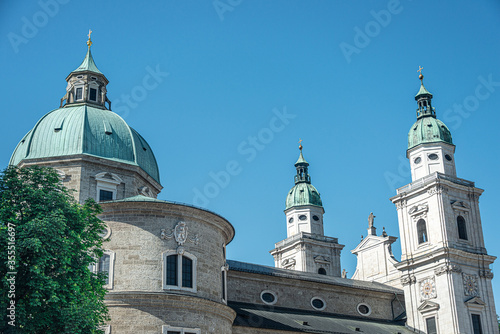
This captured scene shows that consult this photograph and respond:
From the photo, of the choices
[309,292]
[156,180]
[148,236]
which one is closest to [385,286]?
[309,292]

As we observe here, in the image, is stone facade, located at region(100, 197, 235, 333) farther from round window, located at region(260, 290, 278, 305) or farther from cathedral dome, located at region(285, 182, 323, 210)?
cathedral dome, located at region(285, 182, 323, 210)

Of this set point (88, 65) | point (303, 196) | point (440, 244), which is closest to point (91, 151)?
point (88, 65)

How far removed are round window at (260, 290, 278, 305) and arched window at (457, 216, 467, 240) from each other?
690 inches

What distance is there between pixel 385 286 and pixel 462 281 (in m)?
7.08

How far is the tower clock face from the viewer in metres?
50.6

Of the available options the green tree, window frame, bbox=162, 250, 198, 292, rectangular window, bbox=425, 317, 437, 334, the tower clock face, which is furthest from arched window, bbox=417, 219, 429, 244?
the green tree

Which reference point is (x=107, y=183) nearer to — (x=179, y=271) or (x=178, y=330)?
(x=179, y=271)

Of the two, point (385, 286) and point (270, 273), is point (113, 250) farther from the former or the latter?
point (385, 286)

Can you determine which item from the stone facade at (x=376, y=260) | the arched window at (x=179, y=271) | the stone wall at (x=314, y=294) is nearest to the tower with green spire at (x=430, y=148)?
the stone facade at (x=376, y=260)

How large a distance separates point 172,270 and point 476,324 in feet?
93.3

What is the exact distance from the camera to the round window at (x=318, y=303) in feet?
159

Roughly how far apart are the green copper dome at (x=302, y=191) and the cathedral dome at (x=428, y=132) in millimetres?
16160

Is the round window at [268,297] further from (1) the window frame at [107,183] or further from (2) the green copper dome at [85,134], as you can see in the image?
(1) the window frame at [107,183]

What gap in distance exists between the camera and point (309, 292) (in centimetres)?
4850
